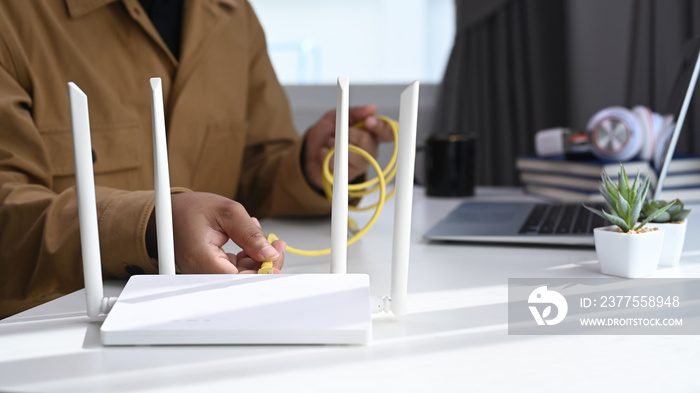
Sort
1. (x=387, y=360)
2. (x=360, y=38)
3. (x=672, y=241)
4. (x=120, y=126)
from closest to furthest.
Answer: (x=387, y=360) < (x=672, y=241) < (x=120, y=126) < (x=360, y=38)

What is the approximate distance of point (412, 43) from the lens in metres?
2.33

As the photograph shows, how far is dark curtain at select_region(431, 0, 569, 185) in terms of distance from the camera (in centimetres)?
199

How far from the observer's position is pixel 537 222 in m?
0.91

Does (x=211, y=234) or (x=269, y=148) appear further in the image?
(x=269, y=148)

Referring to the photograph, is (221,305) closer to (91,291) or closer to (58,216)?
(91,291)

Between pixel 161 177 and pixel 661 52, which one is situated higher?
pixel 661 52

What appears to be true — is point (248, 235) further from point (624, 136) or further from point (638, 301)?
point (624, 136)

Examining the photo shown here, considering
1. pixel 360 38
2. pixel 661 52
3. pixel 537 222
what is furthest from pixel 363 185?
pixel 360 38

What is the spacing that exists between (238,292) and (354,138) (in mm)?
430

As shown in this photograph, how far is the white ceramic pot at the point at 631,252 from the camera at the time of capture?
24.3 inches

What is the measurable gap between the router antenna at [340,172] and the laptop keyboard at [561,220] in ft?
1.40

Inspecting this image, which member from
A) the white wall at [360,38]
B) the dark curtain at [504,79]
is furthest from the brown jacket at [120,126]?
the white wall at [360,38]

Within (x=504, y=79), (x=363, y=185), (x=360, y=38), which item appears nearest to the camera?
(x=363, y=185)

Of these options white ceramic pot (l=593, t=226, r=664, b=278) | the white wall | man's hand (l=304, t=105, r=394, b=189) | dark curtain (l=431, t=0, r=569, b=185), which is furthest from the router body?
the white wall
